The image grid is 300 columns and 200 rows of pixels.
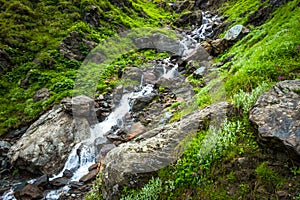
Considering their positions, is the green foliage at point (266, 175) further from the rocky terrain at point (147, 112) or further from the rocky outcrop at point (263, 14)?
the rocky outcrop at point (263, 14)

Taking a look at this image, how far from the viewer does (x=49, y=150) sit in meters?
11.8

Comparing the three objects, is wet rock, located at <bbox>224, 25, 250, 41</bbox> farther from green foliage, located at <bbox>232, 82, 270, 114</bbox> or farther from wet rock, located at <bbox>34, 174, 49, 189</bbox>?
wet rock, located at <bbox>34, 174, 49, 189</bbox>

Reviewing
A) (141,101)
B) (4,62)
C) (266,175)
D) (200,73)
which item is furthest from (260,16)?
(4,62)

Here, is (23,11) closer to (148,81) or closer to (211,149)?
(148,81)

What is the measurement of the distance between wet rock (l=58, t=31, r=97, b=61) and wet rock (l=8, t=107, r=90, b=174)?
320 inches

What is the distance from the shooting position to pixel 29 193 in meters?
9.52

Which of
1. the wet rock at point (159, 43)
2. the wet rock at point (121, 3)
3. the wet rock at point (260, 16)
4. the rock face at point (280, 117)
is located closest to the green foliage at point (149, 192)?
the rock face at point (280, 117)

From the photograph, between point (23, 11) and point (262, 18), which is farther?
point (23, 11)

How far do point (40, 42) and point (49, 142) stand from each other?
1226 cm

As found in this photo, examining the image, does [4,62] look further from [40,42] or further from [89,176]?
[89,176]

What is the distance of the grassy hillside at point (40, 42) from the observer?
619 inches

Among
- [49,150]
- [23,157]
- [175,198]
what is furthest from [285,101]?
[23,157]

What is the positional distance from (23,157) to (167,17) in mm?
34735

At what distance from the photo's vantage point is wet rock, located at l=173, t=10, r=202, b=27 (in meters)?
32.9
